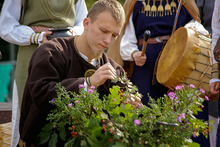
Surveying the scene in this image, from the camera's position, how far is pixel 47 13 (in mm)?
2770

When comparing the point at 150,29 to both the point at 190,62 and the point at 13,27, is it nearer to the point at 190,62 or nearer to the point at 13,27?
the point at 190,62

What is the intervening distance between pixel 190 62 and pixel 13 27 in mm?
1804

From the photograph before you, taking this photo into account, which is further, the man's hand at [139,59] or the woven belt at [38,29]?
the man's hand at [139,59]

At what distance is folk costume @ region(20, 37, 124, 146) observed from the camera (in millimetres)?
1809

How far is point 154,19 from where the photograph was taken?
3281 mm

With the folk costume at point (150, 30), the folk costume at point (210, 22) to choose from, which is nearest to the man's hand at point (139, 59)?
the folk costume at point (150, 30)

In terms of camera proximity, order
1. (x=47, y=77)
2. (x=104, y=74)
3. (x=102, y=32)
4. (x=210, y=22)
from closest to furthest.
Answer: (x=104, y=74) → (x=47, y=77) → (x=102, y=32) → (x=210, y=22)

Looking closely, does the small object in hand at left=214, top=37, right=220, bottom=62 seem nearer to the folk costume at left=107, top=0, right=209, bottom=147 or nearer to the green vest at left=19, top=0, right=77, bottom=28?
the folk costume at left=107, top=0, right=209, bottom=147

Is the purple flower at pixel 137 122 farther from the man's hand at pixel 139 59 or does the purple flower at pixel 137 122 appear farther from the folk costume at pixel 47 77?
the man's hand at pixel 139 59

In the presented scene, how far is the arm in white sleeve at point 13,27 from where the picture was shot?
2.70m

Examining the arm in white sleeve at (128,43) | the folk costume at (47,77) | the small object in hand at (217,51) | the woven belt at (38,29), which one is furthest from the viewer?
the arm in white sleeve at (128,43)

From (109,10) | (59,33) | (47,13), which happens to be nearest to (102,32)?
(109,10)

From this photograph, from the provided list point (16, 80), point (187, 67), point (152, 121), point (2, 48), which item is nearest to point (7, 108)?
point (16, 80)

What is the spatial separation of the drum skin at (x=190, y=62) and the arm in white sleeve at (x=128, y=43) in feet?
2.05
